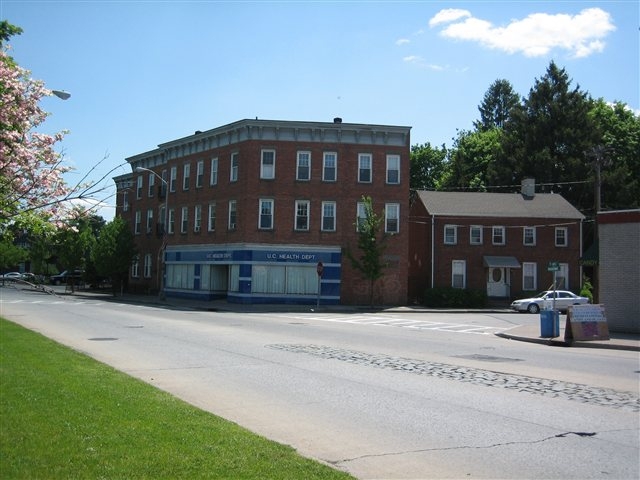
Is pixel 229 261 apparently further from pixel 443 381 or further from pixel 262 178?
pixel 443 381

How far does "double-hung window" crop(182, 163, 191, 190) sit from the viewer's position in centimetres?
4841

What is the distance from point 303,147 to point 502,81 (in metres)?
62.7

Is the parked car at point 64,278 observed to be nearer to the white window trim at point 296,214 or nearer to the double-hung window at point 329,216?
the white window trim at point 296,214

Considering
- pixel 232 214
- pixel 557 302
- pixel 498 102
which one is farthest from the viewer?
pixel 498 102

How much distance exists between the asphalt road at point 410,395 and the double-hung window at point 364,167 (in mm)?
22515

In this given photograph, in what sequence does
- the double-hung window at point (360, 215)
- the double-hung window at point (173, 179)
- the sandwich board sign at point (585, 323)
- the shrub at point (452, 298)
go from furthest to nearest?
the double-hung window at point (173, 179), the shrub at point (452, 298), the double-hung window at point (360, 215), the sandwich board sign at point (585, 323)

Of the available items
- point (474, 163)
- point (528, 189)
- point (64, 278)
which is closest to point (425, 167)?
point (474, 163)

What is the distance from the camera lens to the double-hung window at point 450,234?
45906mm

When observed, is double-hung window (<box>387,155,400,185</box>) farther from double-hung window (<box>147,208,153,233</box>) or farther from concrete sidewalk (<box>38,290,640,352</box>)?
double-hung window (<box>147,208,153,233</box>)

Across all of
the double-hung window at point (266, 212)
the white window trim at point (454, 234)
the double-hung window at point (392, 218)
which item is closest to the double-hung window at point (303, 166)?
the double-hung window at point (266, 212)

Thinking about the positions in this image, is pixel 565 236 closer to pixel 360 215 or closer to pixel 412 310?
pixel 412 310

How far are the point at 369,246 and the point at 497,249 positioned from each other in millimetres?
12954

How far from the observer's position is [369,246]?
126ft

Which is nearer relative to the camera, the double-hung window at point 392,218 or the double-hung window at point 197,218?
the double-hung window at point 392,218
